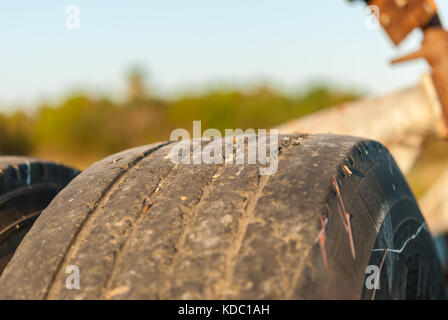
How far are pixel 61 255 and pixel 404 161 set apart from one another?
10.9 feet

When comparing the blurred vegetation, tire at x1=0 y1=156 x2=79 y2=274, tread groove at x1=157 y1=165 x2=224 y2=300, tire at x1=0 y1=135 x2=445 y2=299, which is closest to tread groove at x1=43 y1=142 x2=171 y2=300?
tire at x1=0 y1=135 x2=445 y2=299

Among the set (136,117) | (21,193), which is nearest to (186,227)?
(21,193)

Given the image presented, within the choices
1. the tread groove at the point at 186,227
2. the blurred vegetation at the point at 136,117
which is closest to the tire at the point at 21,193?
the tread groove at the point at 186,227

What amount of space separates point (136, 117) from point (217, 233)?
18.2m

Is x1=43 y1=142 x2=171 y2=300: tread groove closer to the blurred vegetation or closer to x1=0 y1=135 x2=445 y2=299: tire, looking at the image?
x1=0 y1=135 x2=445 y2=299: tire

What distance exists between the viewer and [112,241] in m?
0.99

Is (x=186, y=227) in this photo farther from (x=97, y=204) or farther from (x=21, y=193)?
(x=21, y=193)

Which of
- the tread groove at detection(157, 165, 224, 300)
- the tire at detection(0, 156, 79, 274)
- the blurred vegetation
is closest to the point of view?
the tread groove at detection(157, 165, 224, 300)

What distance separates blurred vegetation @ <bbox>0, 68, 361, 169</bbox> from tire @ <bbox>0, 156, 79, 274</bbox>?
52.3 ft

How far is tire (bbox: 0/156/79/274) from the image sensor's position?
1456 millimetres

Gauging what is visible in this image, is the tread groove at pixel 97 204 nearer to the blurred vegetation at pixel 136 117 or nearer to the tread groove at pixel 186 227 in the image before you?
the tread groove at pixel 186 227

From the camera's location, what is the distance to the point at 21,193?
1.57 metres

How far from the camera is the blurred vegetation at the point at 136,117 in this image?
1805 centimetres

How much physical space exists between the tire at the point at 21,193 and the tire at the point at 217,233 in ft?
1.26
